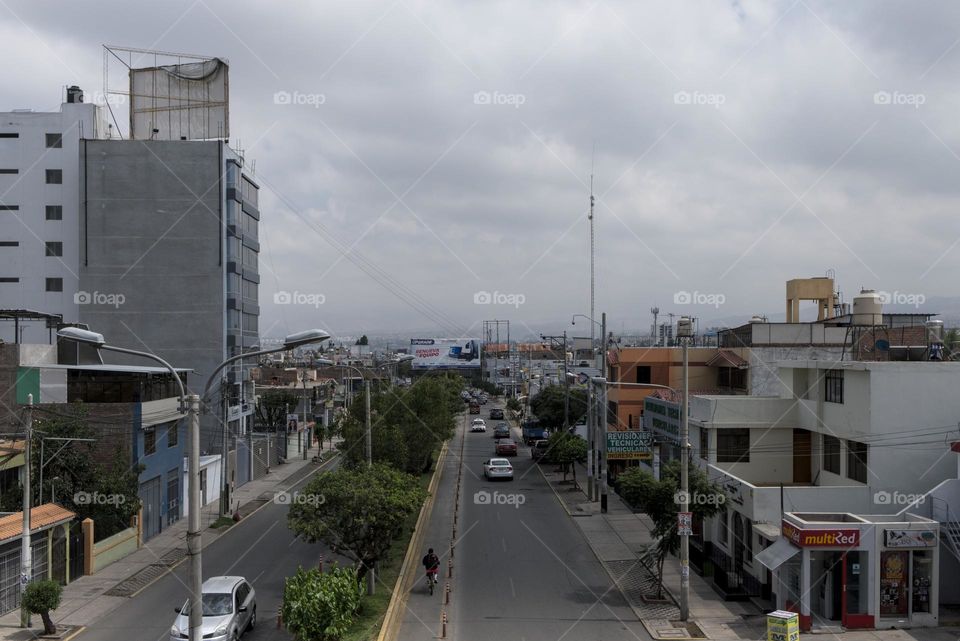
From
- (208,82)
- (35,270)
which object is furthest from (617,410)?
(35,270)

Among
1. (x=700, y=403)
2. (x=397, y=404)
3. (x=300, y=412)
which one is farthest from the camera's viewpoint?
(x=300, y=412)

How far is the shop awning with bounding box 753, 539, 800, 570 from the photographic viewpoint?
19.8 meters

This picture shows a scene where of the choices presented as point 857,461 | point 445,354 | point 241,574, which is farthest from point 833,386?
point 445,354

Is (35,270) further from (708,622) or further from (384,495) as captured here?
(708,622)

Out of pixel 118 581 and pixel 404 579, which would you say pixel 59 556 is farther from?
pixel 404 579

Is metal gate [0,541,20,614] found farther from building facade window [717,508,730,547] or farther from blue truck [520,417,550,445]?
blue truck [520,417,550,445]

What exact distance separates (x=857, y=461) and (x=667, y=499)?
19.5 feet

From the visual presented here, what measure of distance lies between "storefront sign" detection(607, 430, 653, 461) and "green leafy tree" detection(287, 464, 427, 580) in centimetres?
1599

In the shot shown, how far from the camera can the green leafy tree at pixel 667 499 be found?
22.1m

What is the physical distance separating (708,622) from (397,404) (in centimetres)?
2424

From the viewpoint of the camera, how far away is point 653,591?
902 inches

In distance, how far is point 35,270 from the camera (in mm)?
50531

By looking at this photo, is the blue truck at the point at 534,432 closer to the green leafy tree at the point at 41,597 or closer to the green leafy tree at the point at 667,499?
the green leafy tree at the point at 667,499

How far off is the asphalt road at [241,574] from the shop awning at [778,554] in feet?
38.7
